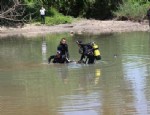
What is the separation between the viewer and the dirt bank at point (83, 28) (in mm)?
39875

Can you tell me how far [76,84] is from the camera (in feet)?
51.7

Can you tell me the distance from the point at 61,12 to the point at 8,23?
8415 mm

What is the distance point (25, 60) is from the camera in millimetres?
22469

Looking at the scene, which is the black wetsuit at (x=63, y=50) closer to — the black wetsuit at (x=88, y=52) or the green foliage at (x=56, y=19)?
the black wetsuit at (x=88, y=52)

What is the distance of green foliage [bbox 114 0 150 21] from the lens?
1822 inches

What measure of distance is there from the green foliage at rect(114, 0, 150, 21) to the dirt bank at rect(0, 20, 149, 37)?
1.28 meters

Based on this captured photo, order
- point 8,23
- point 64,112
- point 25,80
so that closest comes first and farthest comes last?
point 64,112 < point 25,80 < point 8,23

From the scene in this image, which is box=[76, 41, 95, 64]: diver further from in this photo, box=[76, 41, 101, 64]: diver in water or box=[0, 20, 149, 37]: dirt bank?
box=[0, 20, 149, 37]: dirt bank

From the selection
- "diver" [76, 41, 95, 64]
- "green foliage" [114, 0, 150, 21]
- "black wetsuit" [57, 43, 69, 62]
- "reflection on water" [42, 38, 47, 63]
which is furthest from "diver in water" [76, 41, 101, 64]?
"green foliage" [114, 0, 150, 21]

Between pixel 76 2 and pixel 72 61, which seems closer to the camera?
pixel 72 61

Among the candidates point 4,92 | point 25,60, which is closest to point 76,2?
point 25,60

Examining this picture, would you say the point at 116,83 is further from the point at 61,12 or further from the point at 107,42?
the point at 61,12

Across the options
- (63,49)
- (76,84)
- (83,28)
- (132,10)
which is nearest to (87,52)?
(63,49)

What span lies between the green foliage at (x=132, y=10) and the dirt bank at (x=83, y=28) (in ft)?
4.20
